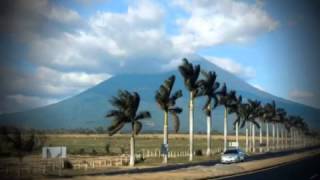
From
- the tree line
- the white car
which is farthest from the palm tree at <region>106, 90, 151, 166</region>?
the white car

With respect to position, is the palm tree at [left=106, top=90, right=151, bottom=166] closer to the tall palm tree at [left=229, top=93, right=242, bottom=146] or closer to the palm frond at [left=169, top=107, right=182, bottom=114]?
the palm frond at [left=169, top=107, right=182, bottom=114]


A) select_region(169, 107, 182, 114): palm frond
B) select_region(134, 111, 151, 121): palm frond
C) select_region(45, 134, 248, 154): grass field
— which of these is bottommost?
select_region(45, 134, 248, 154): grass field

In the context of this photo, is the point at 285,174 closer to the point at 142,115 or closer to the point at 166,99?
the point at 142,115

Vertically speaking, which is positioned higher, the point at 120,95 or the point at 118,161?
the point at 120,95

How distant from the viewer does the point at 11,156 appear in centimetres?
6450

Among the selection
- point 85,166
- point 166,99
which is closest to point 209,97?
point 166,99

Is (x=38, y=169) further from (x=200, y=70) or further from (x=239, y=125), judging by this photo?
(x=239, y=125)

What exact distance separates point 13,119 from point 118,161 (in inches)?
907

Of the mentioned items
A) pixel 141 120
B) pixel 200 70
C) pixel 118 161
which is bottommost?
pixel 118 161

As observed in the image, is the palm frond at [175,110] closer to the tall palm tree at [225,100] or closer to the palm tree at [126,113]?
the palm tree at [126,113]

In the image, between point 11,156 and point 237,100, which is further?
point 237,100

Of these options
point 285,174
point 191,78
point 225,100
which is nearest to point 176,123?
point 191,78

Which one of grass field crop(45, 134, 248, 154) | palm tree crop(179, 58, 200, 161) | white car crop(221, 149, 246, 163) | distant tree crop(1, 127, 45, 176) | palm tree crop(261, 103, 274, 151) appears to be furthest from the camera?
palm tree crop(261, 103, 274, 151)

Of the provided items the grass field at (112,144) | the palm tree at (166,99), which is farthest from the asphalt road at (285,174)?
the grass field at (112,144)
